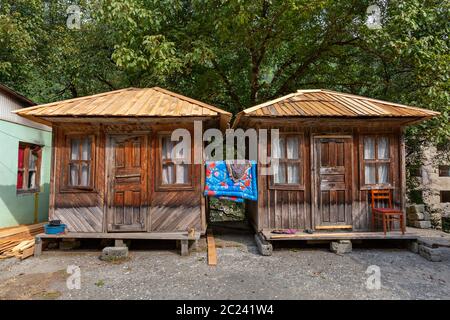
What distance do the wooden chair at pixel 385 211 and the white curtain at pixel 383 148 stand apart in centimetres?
96

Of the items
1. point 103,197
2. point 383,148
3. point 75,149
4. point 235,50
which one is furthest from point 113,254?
point 235,50

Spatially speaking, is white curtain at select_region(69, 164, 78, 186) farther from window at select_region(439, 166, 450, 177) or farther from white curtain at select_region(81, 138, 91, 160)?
window at select_region(439, 166, 450, 177)

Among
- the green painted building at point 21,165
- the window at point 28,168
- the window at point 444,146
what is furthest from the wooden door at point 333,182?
the window at point 28,168

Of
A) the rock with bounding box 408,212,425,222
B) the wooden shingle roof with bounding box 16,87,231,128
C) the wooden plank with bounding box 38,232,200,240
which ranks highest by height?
the wooden shingle roof with bounding box 16,87,231,128

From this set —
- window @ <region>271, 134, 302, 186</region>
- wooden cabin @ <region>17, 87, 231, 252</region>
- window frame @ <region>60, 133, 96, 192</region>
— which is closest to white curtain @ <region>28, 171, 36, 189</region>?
wooden cabin @ <region>17, 87, 231, 252</region>

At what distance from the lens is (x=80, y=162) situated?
7.41 metres

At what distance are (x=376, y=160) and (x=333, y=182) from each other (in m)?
1.35

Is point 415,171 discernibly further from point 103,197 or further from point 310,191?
point 103,197

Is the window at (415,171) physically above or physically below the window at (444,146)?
below

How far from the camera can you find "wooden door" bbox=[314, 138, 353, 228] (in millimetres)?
7441

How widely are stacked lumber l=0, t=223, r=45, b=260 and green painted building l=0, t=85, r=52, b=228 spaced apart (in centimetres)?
80

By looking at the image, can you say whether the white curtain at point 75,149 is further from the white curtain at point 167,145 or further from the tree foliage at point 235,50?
the tree foliage at point 235,50

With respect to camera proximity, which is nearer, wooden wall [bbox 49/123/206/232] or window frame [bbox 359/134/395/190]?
wooden wall [bbox 49/123/206/232]

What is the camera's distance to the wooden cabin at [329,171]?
7418 millimetres
